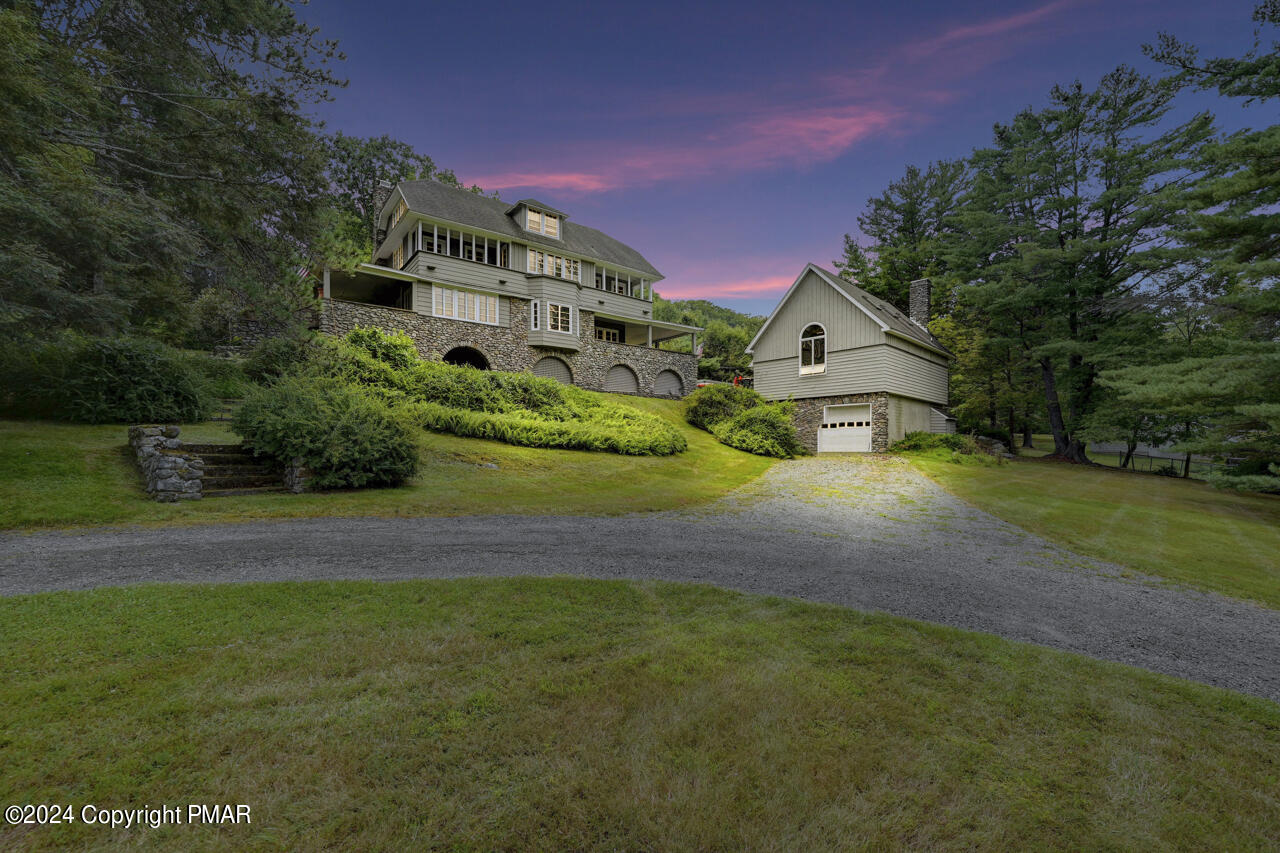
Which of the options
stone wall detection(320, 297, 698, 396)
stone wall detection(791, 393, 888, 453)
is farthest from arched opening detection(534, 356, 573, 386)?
stone wall detection(791, 393, 888, 453)

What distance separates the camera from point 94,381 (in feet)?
34.2

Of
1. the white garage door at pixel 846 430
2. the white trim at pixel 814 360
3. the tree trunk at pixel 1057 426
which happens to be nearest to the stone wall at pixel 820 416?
the white garage door at pixel 846 430

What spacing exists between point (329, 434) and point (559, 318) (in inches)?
671

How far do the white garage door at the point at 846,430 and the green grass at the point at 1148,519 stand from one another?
2.91 meters

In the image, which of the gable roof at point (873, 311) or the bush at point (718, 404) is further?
the bush at point (718, 404)

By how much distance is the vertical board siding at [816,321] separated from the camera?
20750 millimetres

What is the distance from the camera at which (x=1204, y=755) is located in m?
2.58

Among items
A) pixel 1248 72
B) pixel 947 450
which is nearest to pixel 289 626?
pixel 947 450

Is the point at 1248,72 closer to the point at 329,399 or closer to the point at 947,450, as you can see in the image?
the point at 947,450

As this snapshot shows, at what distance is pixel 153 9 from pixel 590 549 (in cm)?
1610

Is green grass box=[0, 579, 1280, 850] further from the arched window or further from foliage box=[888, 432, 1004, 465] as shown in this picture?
the arched window

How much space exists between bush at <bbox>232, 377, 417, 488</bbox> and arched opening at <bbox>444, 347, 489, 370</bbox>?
500 inches

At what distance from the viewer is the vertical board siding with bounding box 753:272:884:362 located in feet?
68.1

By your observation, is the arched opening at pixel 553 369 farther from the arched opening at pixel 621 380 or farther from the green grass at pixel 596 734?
the green grass at pixel 596 734
